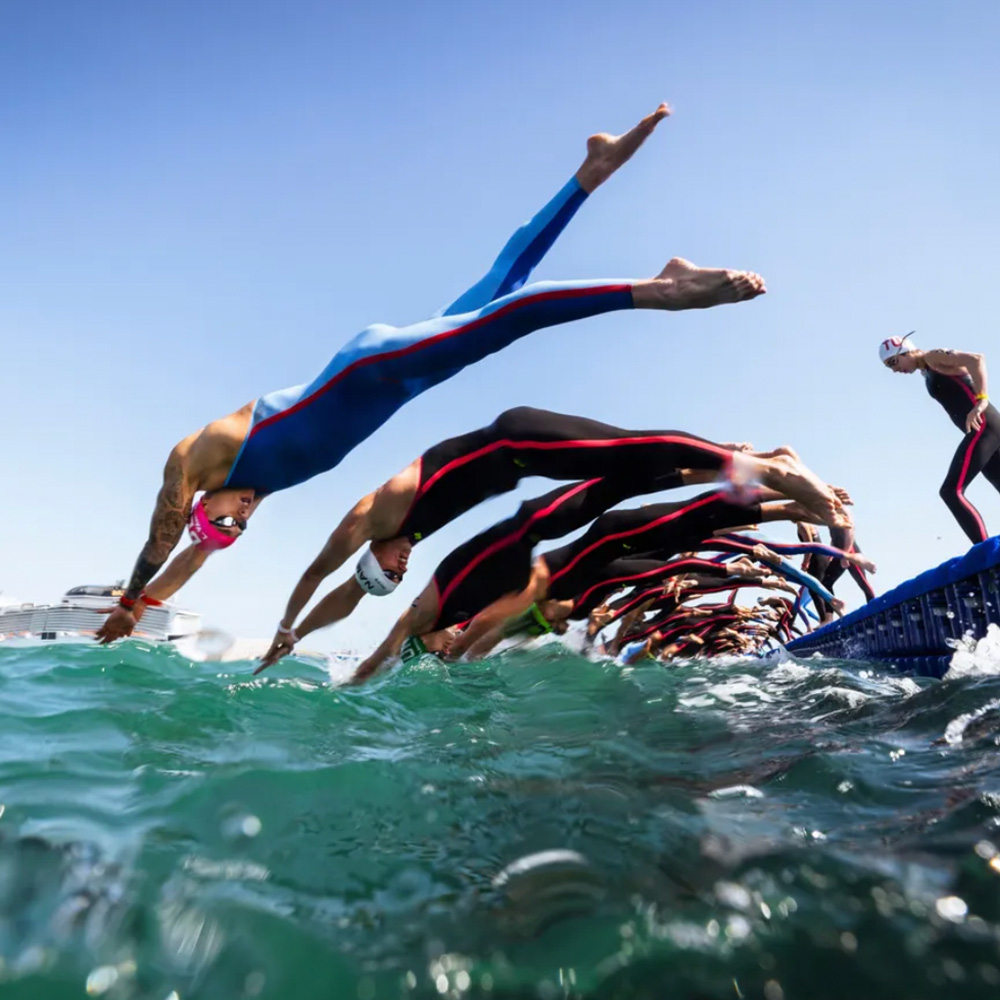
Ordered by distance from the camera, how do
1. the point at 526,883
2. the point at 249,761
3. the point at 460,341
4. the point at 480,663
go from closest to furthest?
the point at 526,883 → the point at 249,761 → the point at 460,341 → the point at 480,663

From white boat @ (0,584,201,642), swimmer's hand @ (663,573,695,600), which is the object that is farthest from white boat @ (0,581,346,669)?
swimmer's hand @ (663,573,695,600)

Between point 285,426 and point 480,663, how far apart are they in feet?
12.0

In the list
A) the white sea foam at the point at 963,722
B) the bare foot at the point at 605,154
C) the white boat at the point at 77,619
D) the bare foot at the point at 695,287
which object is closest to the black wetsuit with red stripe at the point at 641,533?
the bare foot at the point at 605,154

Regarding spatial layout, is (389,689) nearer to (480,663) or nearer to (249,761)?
(249,761)

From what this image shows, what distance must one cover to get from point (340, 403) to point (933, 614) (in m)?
3.29

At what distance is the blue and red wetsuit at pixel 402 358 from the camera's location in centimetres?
323

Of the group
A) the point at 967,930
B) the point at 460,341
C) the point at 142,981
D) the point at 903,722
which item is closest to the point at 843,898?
the point at 967,930

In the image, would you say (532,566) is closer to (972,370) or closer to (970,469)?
(970,469)

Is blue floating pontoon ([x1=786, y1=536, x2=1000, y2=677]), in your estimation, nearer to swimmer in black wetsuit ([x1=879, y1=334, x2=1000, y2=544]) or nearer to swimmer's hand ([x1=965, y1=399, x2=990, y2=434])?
swimmer in black wetsuit ([x1=879, y1=334, x2=1000, y2=544])

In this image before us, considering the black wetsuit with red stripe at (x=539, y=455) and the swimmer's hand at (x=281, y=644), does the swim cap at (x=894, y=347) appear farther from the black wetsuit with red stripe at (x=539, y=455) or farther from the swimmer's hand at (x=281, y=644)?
the swimmer's hand at (x=281, y=644)

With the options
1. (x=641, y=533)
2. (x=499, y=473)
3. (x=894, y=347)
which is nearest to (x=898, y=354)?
(x=894, y=347)

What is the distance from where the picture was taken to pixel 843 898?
107 cm

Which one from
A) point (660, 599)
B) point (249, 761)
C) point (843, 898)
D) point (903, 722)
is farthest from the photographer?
point (660, 599)

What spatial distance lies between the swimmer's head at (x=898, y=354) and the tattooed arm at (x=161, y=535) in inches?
230
